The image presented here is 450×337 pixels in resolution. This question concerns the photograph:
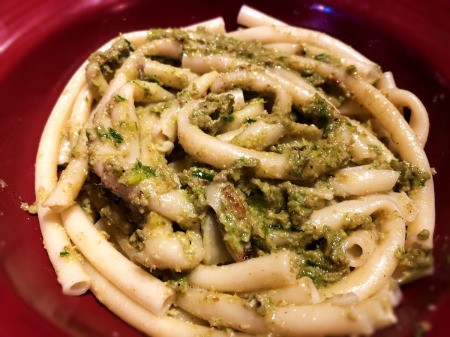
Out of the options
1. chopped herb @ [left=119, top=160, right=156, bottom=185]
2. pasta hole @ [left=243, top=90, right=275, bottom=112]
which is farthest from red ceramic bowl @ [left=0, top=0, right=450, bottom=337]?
pasta hole @ [left=243, top=90, right=275, bottom=112]

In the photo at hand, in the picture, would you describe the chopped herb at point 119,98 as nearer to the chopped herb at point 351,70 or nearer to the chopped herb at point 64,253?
A: the chopped herb at point 64,253

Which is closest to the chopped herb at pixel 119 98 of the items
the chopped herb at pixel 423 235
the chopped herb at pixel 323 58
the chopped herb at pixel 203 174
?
the chopped herb at pixel 203 174

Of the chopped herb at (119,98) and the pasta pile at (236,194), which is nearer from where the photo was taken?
the pasta pile at (236,194)

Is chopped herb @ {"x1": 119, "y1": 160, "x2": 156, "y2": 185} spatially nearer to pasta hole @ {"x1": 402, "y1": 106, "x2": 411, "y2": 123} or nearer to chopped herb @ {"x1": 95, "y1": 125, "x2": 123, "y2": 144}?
chopped herb @ {"x1": 95, "y1": 125, "x2": 123, "y2": 144}

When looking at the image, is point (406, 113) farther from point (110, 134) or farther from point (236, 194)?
point (110, 134)

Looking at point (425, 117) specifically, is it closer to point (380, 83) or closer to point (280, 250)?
point (380, 83)

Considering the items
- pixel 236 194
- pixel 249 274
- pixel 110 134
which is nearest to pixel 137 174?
pixel 110 134

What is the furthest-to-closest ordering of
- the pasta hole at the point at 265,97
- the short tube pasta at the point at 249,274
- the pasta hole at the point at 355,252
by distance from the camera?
1. the pasta hole at the point at 265,97
2. the pasta hole at the point at 355,252
3. the short tube pasta at the point at 249,274
